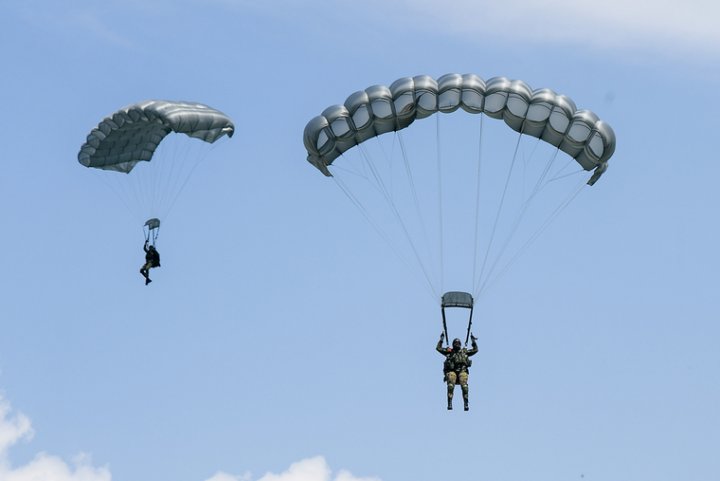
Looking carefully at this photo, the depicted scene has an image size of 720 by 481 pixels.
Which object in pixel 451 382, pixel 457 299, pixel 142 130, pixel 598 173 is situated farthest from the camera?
pixel 142 130

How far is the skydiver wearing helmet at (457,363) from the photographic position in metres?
42.6

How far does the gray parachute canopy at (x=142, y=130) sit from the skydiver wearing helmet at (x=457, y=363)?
379 inches

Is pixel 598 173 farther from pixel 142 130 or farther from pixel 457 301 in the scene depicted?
pixel 142 130

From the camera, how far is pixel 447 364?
42.7m

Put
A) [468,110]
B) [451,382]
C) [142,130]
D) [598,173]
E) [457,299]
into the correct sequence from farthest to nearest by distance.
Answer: [142,130] < [598,173] < [468,110] < [457,299] < [451,382]

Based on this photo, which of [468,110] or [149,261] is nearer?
[468,110]

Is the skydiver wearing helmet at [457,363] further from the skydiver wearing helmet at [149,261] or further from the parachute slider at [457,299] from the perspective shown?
the skydiver wearing helmet at [149,261]

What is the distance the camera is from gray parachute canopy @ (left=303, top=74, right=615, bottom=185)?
144 ft

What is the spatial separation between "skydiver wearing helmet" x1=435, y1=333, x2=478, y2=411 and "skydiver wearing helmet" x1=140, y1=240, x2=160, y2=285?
1122 centimetres

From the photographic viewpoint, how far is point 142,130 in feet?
168

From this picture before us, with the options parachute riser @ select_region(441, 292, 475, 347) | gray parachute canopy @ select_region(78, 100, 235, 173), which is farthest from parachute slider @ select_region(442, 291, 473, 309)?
gray parachute canopy @ select_region(78, 100, 235, 173)

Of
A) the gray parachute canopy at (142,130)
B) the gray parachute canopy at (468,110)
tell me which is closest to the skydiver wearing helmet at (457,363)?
the gray parachute canopy at (468,110)

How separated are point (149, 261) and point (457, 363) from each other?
460 inches

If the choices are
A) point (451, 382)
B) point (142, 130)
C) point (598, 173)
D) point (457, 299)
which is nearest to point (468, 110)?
point (598, 173)
